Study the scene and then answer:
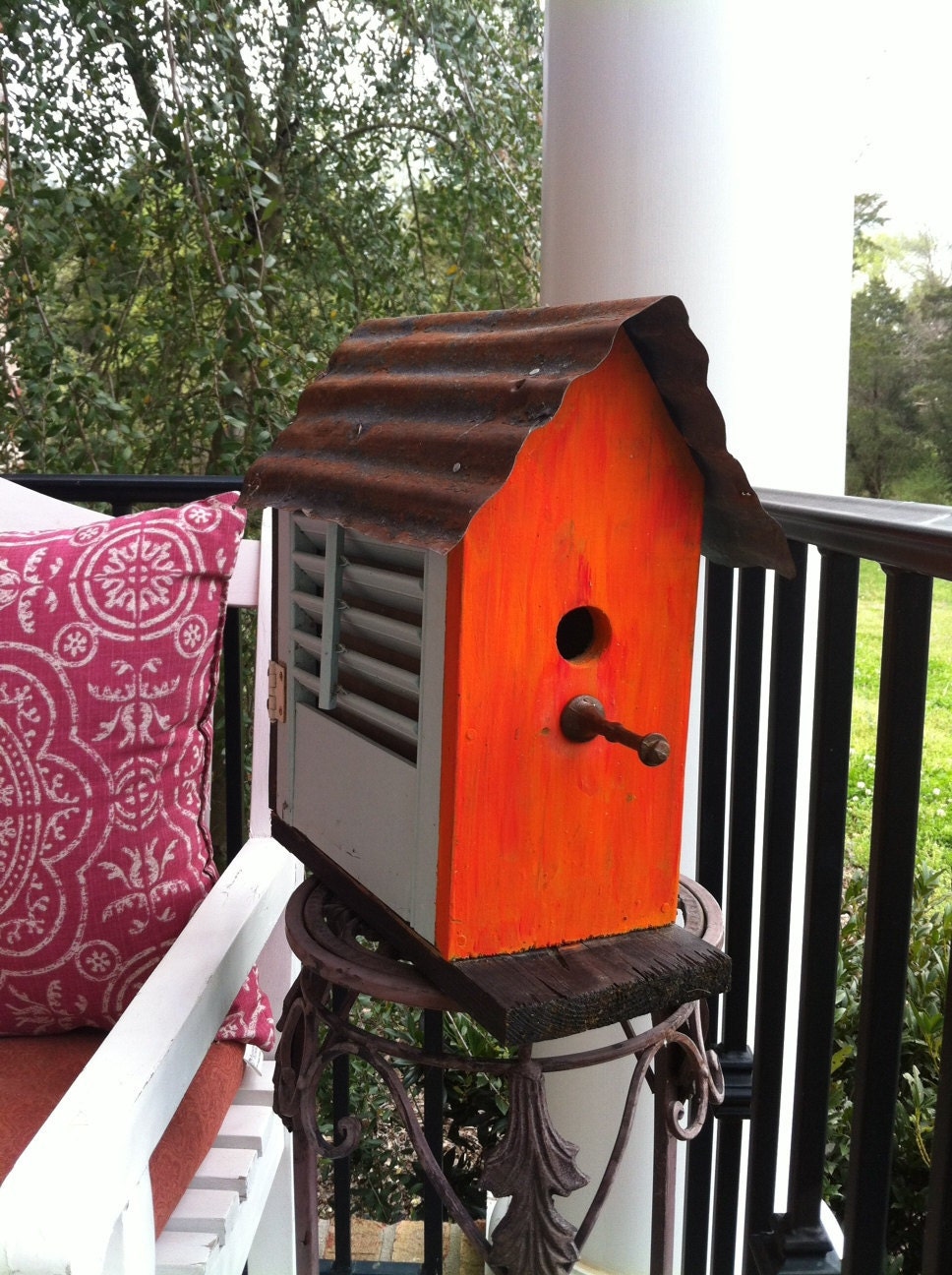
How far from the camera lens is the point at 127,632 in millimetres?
1059

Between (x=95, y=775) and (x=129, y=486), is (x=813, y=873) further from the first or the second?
(x=129, y=486)

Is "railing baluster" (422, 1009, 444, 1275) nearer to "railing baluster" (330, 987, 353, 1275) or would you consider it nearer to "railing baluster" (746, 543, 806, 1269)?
"railing baluster" (330, 987, 353, 1275)

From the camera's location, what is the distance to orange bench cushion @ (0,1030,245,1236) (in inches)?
36.2

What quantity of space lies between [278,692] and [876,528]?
539 mm

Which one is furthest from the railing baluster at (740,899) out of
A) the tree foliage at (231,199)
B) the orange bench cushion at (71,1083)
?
the tree foliage at (231,199)

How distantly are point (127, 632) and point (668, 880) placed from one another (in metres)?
0.57

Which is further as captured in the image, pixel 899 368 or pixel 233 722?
pixel 899 368

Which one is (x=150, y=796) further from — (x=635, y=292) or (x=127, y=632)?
(x=635, y=292)

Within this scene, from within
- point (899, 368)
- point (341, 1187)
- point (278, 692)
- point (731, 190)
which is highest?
point (899, 368)

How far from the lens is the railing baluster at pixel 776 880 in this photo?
1.01 metres

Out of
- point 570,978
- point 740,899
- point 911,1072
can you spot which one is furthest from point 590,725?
point 911,1072

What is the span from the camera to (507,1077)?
85cm

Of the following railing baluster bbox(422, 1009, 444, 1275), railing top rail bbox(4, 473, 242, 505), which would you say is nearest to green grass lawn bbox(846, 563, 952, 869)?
railing baluster bbox(422, 1009, 444, 1275)

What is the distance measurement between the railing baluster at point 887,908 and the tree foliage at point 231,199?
1714 mm
